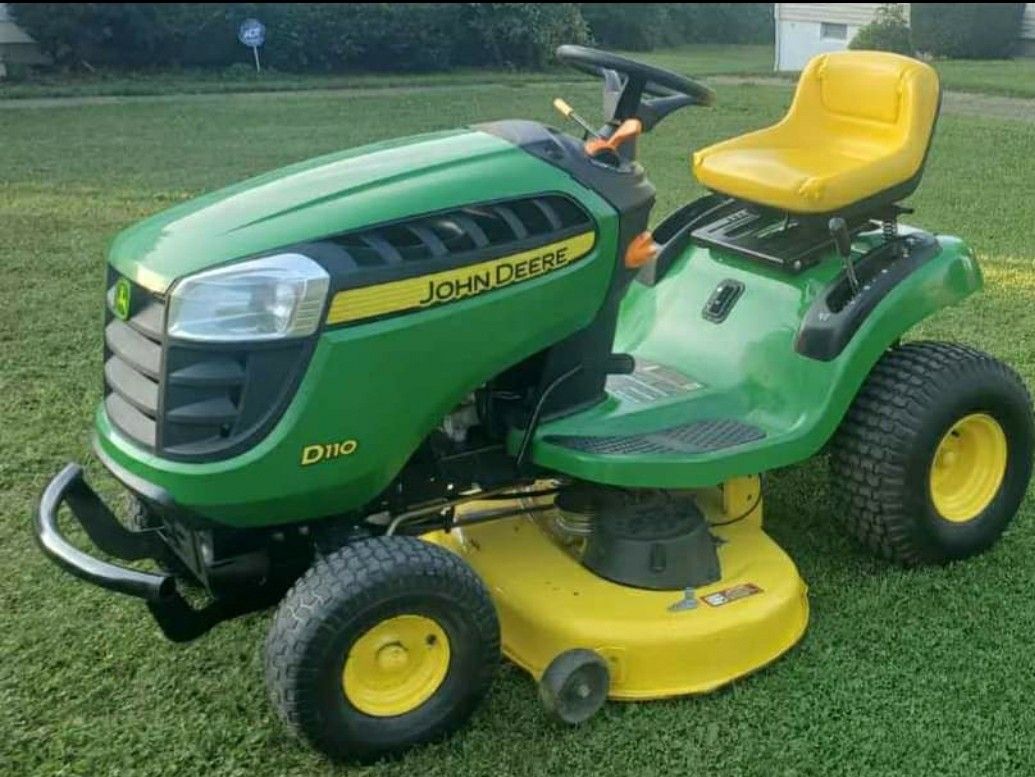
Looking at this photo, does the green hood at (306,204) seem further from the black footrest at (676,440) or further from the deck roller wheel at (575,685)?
the deck roller wheel at (575,685)

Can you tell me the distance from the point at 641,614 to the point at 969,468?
114 centimetres

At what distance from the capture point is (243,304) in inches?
88.1

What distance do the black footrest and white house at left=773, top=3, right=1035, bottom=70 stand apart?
20.7 metres

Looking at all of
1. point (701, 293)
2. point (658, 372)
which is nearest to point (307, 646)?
point (658, 372)

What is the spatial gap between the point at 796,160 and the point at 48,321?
126 inches

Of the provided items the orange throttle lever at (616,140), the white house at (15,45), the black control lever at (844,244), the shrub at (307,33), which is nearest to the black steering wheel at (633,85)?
the orange throttle lever at (616,140)

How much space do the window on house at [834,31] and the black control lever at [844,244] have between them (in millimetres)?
21403

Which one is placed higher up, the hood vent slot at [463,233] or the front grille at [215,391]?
the hood vent slot at [463,233]

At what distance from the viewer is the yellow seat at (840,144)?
297 cm

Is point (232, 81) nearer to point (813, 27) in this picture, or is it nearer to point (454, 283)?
point (813, 27)

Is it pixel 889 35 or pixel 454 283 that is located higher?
pixel 454 283

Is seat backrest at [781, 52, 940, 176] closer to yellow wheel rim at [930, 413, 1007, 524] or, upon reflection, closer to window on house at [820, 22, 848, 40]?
yellow wheel rim at [930, 413, 1007, 524]

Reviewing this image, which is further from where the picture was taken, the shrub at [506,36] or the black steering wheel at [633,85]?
the shrub at [506,36]

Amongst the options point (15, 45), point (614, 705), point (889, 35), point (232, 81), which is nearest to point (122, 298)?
point (614, 705)
